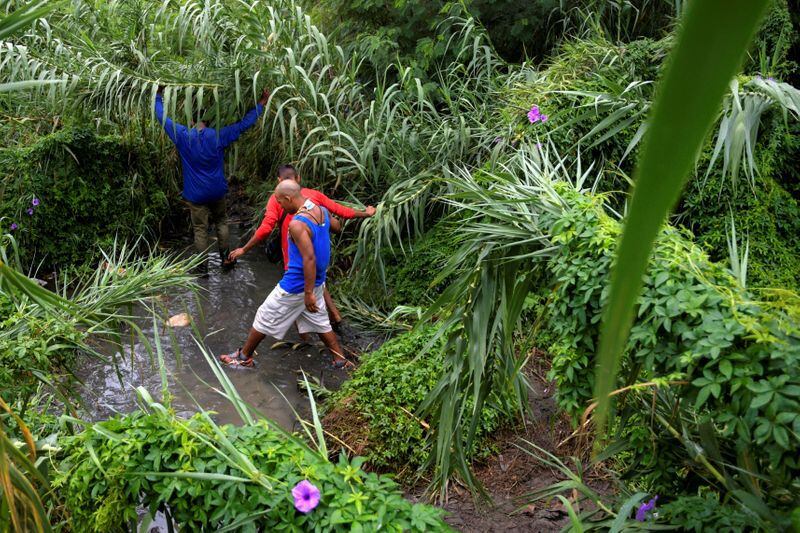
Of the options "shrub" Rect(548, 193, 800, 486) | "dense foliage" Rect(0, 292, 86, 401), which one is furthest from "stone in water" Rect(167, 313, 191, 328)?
"shrub" Rect(548, 193, 800, 486)

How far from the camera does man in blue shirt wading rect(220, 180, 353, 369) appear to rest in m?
4.75

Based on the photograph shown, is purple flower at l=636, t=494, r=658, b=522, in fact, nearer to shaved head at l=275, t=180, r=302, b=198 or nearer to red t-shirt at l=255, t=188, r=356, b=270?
shaved head at l=275, t=180, r=302, b=198

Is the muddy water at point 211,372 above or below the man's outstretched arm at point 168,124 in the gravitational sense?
below

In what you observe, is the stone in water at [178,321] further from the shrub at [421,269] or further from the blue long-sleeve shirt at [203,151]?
the shrub at [421,269]

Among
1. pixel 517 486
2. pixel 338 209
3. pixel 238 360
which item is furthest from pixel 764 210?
pixel 238 360

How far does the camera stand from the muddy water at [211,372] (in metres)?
4.66

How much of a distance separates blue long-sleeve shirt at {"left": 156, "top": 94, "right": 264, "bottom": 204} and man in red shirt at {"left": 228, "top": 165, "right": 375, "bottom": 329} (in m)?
0.89

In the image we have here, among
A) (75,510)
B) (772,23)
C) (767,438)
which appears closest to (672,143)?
(767,438)

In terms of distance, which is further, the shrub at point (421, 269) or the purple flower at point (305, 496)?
the shrub at point (421, 269)

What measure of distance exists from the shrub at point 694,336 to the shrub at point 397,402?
5.18ft

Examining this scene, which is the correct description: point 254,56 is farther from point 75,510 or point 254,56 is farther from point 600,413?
point 600,413

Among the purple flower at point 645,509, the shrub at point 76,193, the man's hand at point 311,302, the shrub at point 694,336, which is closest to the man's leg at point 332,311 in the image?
the man's hand at point 311,302

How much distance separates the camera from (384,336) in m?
5.57

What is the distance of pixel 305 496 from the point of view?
2.29 meters
